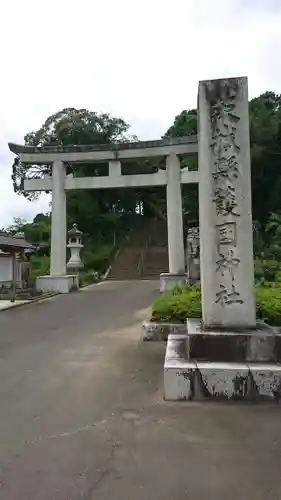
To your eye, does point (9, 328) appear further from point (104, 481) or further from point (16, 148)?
point (16, 148)

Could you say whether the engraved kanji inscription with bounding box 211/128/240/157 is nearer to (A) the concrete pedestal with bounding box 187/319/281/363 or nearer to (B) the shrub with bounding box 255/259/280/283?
(A) the concrete pedestal with bounding box 187/319/281/363

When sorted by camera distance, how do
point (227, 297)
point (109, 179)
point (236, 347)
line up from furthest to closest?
point (109, 179) → point (227, 297) → point (236, 347)

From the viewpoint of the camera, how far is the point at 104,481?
305cm

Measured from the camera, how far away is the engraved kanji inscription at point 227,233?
552 cm

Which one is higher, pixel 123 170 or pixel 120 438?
pixel 123 170

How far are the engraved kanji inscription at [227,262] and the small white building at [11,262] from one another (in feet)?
45.5

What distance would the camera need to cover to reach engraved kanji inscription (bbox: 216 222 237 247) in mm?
5516

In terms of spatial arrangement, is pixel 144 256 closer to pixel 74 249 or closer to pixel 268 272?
pixel 74 249

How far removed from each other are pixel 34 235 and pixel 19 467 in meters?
36.9

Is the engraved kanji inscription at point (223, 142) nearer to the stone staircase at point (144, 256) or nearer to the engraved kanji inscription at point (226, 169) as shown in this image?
the engraved kanji inscription at point (226, 169)

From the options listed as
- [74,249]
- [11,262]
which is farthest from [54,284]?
[74,249]

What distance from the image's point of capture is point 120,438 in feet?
12.5

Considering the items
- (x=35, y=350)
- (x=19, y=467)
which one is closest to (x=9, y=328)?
(x=35, y=350)

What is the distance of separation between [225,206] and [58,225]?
15.8 meters
